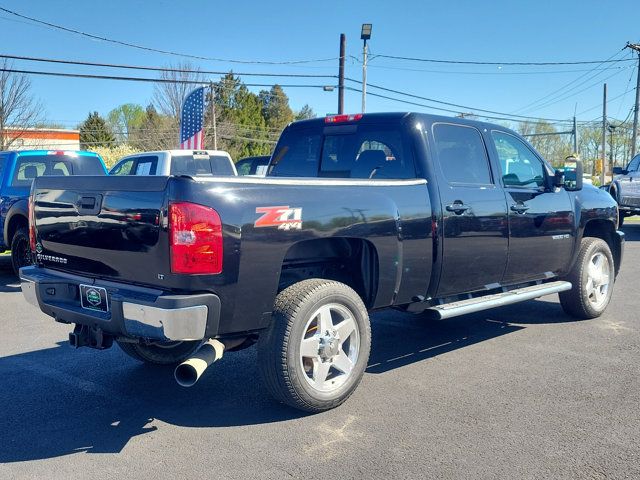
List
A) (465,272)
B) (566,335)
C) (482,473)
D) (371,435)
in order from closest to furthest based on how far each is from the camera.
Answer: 1. (482,473)
2. (371,435)
3. (465,272)
4. (566,335)

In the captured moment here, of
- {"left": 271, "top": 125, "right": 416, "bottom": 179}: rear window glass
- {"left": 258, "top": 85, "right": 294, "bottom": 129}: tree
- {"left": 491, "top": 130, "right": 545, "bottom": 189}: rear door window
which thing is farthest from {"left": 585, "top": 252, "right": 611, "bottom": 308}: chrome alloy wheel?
{"left": 258, "top": 85, "right": 294, "bottom": 129}: tree

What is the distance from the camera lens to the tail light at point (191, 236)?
3354mm

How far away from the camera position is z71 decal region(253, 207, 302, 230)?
3.60 meters

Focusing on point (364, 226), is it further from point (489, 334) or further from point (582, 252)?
point (582, 252)

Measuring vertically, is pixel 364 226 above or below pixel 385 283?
above

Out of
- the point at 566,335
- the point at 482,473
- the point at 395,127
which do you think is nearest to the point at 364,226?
the point at 395,127

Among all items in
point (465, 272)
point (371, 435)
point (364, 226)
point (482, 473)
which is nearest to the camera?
point (482, 473)

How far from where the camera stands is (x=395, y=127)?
5008mm

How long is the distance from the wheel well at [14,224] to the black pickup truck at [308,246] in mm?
4579

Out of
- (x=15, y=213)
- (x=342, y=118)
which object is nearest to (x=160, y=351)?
(x=342, y=118)

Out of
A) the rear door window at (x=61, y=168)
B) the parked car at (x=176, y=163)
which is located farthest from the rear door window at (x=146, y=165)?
the rear door window at (x=61, y=168)

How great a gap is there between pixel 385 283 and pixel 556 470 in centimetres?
163

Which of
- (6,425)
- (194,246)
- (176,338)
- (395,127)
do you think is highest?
(395,127)

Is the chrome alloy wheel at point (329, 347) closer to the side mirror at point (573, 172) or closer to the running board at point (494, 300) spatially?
the running board at point (494, 300)
